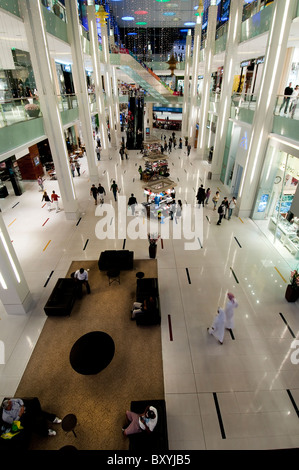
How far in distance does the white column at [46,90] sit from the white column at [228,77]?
10839mm

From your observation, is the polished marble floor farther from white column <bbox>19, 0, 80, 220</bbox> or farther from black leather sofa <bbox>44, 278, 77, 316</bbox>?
white column <bbox>19, 0, 80, 220</bbox>

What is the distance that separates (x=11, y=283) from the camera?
7156 mm

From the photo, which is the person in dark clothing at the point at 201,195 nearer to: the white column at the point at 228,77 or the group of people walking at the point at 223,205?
the group of people walking at the point at 223,205

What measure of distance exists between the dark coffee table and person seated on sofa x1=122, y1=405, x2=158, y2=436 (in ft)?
4.07

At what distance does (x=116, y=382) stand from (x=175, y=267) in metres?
4.67

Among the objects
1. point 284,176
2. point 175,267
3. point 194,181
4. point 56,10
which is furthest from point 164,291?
point 56,10

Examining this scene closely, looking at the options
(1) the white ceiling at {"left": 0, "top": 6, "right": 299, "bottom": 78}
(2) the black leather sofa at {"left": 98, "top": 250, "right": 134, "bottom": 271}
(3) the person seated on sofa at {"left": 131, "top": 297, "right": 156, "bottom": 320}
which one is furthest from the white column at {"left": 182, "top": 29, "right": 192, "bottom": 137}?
(3) the person seated on sofa at {"left": 131, "top": 297, "right": 156, "bottom": 320}

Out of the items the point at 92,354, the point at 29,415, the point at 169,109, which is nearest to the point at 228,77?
the point at 92,354

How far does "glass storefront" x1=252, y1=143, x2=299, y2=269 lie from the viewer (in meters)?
10.1

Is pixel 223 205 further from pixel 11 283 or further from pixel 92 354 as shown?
pixel 11 283

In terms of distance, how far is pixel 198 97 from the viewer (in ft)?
88.2

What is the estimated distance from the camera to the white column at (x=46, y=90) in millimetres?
8672

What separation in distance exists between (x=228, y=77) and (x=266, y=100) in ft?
20.8
